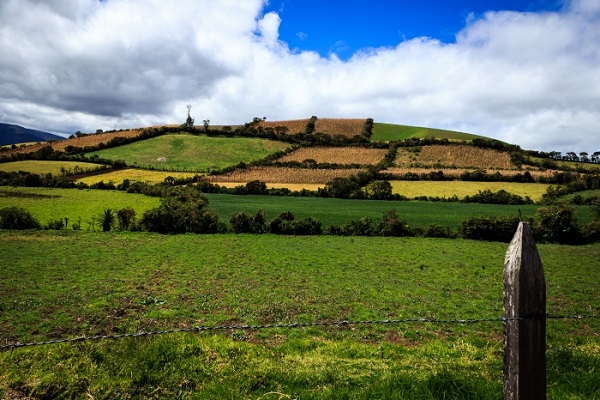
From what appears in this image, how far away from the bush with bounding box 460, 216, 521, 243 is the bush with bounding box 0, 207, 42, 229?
1695 inches

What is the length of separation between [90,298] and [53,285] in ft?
Result: 11.4

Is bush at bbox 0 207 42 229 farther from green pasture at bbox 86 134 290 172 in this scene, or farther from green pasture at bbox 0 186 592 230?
green pasture at bbox 86 134 290 172

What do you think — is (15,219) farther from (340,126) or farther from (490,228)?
(340,126)

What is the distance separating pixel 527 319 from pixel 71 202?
58.2 meters

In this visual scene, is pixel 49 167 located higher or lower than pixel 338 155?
lower

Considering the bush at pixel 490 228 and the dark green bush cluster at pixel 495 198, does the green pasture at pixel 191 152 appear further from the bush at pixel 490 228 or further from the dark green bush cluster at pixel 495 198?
the bush at pixel 490 228

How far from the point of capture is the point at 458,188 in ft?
221

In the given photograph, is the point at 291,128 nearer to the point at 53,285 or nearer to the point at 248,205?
the point at 248,205

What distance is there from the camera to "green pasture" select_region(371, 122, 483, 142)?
116 metres

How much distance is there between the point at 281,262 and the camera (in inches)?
1005

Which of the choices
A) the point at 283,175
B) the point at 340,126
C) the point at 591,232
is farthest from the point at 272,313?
the point at 340,126

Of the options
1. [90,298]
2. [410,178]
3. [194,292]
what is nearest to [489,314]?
[194,292]

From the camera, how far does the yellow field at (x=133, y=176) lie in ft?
227

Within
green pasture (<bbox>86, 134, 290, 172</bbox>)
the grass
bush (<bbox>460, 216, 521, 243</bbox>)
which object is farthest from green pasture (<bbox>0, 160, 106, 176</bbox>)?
bush (<bbox>460, 216, 521, 243</bbox>)
